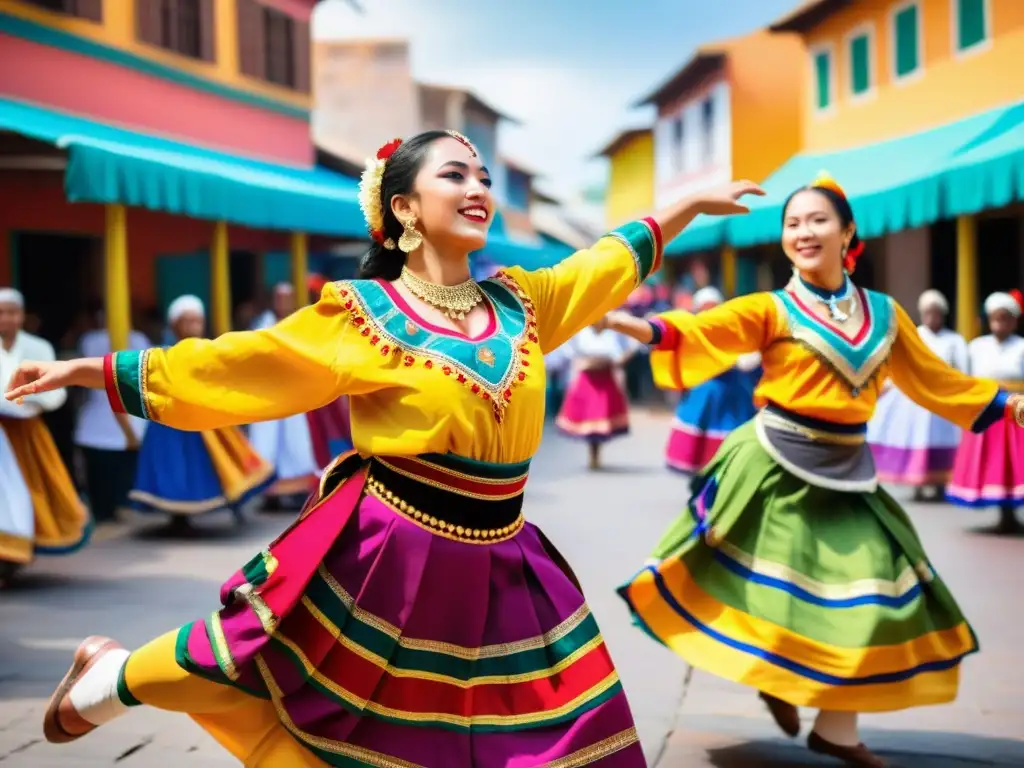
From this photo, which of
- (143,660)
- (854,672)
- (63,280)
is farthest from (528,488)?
(143,660)

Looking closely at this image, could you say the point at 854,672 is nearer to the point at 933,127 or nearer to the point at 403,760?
the point at 403,760

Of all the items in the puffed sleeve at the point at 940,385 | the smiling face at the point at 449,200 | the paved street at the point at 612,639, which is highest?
the smiling face at the point at 449,200

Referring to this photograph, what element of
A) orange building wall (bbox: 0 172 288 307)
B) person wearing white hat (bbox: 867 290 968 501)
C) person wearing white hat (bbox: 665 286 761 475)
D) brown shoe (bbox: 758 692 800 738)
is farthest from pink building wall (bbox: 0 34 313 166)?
brown shoe (bbox: 758 692 800 738)

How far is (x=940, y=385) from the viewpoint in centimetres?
453

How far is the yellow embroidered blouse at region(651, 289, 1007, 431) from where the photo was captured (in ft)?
14.4

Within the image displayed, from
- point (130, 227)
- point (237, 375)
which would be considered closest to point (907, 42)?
point (130, 227)

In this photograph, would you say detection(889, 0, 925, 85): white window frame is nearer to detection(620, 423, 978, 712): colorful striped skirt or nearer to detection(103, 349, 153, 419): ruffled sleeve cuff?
detection(620, 423, 978, 712): colorful striped skirt

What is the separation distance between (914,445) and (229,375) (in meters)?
8.57

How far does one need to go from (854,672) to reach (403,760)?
1757 millimetres

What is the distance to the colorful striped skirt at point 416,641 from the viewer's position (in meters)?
2.94

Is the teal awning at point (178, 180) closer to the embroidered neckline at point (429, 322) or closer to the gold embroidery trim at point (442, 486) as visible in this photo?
the embroidered neckline at point (429, 322)

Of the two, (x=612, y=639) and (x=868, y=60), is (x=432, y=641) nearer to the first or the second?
(x=612, y=639)

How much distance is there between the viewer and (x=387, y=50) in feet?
108

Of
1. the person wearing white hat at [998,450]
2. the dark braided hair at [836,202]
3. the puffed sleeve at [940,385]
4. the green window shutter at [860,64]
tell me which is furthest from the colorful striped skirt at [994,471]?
the green window shutter at [860,64]
